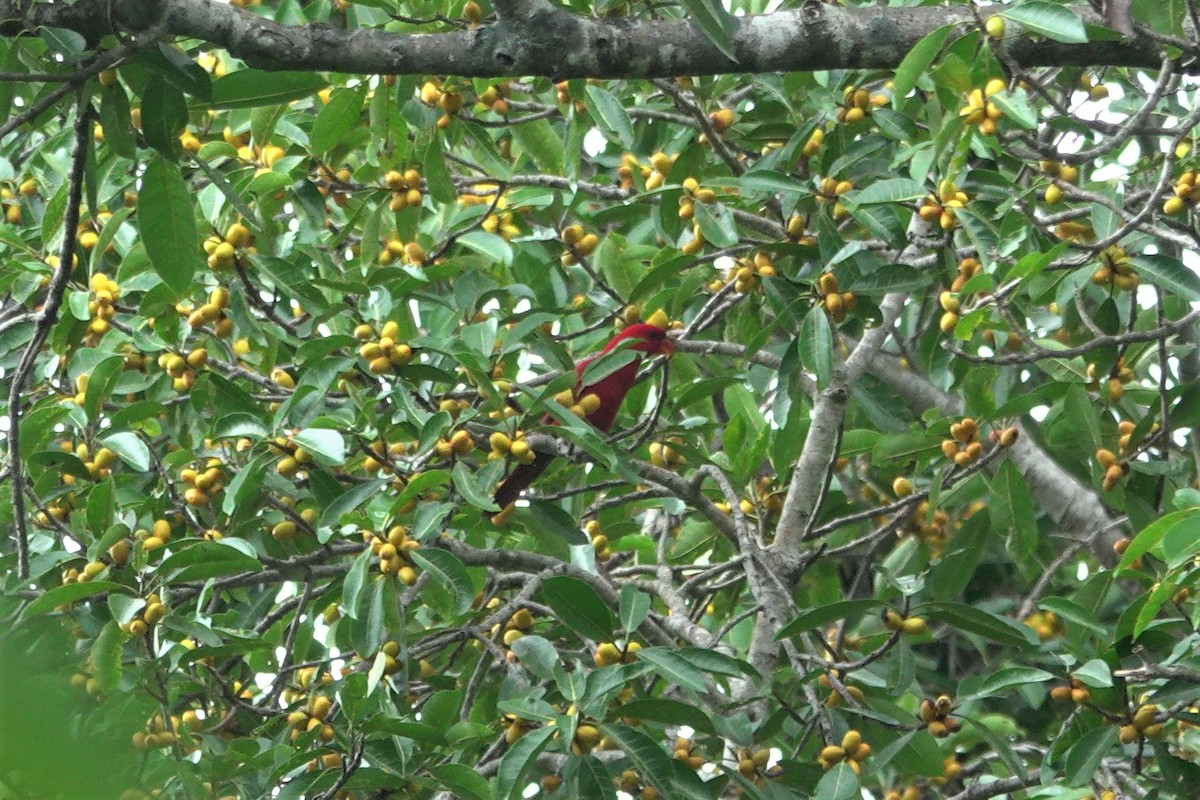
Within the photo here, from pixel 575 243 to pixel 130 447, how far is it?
128cm

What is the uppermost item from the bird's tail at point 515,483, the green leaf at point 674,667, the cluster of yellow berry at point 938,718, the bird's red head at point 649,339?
the bird's red head at point 649,339

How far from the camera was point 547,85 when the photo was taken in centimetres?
378

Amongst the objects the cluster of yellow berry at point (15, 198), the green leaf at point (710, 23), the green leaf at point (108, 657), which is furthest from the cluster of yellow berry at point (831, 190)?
the cluster of yellow berry at point (15, 198)

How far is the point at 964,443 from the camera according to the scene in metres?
3.35

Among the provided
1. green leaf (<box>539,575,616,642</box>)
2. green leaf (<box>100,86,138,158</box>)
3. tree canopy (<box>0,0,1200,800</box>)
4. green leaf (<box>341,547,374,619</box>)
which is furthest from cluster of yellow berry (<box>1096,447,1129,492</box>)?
green leaf (<box>100,86,138,158</box>)

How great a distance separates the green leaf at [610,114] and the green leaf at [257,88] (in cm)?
80

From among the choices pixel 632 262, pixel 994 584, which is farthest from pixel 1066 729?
pixel 994 584

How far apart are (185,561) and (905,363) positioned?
8.68 ft

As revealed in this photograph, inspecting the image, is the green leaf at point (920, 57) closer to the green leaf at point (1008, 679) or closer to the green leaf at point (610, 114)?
the green leaf at point (610, 114)

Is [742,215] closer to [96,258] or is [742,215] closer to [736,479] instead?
[736,479]

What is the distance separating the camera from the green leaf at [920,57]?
2.70m

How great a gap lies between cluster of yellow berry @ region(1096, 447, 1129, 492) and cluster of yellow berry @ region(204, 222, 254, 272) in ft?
6.96

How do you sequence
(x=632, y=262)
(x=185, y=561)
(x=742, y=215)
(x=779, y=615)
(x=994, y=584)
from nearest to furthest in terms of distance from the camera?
(x=185, y=561)
(x=779, y=615)
(x=742, y=215)
(x=632, y=262)
(x=994, y=584)

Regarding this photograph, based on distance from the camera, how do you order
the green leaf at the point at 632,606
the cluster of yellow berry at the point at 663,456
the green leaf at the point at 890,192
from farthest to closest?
the cluster of yellow berry at the point at 663,456
the green leaf at the point at 890,192
the green leaf at the point at 632,606
